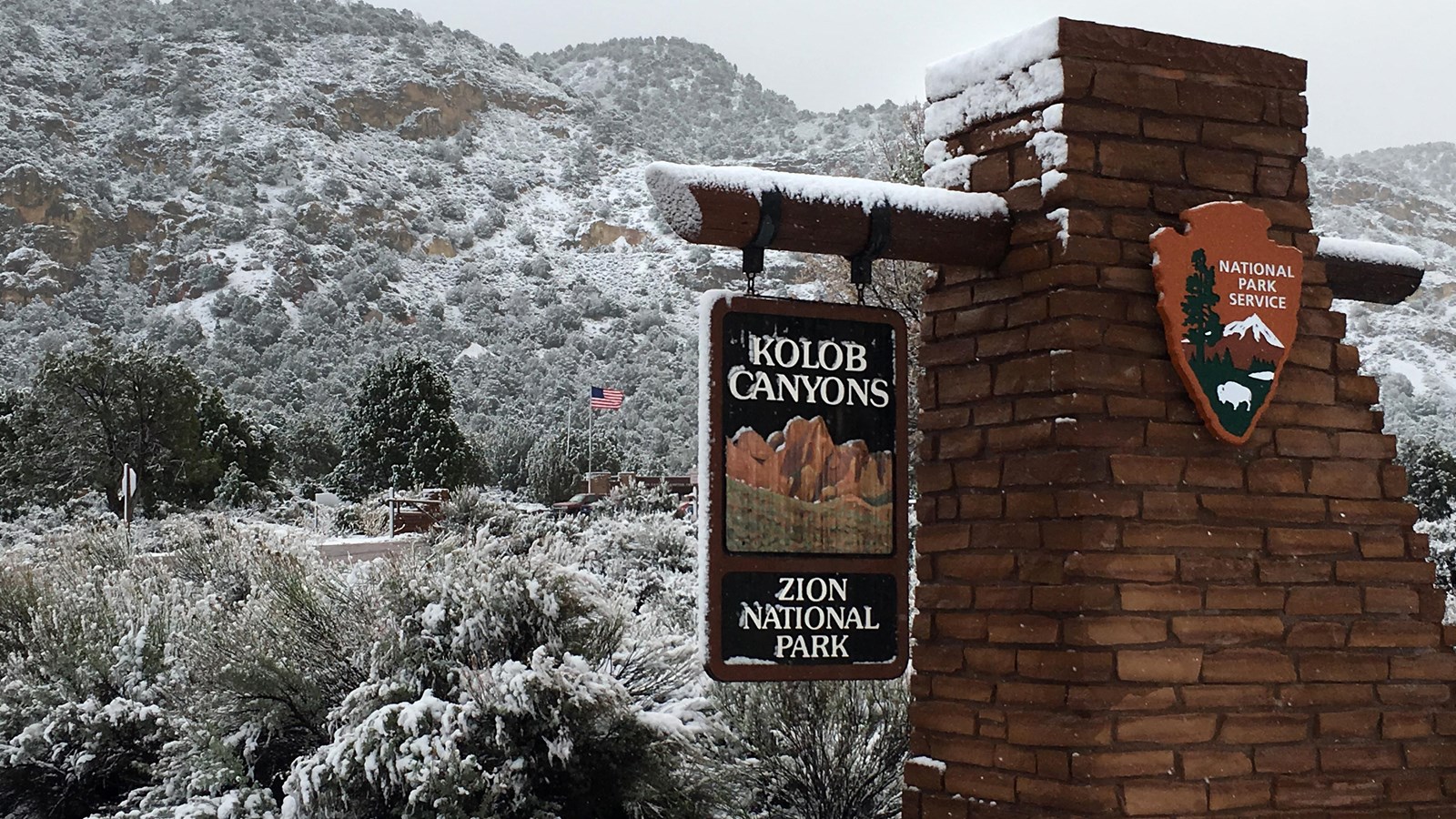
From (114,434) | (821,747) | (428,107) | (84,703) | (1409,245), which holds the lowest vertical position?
(821,747)

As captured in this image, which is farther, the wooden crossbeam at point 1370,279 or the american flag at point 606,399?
the american flag at point 606,399

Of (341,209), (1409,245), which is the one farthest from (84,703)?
(341,209)

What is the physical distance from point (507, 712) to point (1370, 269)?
353 centimetres

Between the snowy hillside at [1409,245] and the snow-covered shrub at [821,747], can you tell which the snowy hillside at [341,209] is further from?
the snow-covered shrub at [821,747]

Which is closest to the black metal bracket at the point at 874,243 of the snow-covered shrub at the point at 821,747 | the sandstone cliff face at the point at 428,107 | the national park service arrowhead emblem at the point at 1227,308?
the national park service arrowhead emblem at the point at 1227,308

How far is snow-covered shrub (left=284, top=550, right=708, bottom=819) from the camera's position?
5.53 meters

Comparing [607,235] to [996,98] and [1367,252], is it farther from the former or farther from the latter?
[996,98]

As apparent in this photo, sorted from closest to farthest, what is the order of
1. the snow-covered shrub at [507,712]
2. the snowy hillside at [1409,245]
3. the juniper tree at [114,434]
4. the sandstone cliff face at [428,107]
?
the snow-covered shrub at [507,712] → the juniper tree at [114,434] → the snowy hillside at [1409,245] → the sandstone cliff face at [428,107]

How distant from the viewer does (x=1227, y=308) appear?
3768 millimetres

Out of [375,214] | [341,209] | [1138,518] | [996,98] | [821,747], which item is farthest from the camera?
[375,214]

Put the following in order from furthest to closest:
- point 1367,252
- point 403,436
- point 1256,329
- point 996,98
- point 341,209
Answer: point 341,209 < point 403,436 < point 1367,252 < point 996,98 < point 1256,329

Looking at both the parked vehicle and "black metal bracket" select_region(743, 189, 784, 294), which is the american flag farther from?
"black metal bracket" select_region(743, 189, 784, 294)

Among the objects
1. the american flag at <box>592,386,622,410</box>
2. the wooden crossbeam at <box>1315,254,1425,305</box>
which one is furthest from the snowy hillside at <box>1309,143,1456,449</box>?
the wooden crossbeam at <box>1315,254,1425,305</box>

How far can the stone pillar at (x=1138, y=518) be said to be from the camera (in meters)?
3.55
